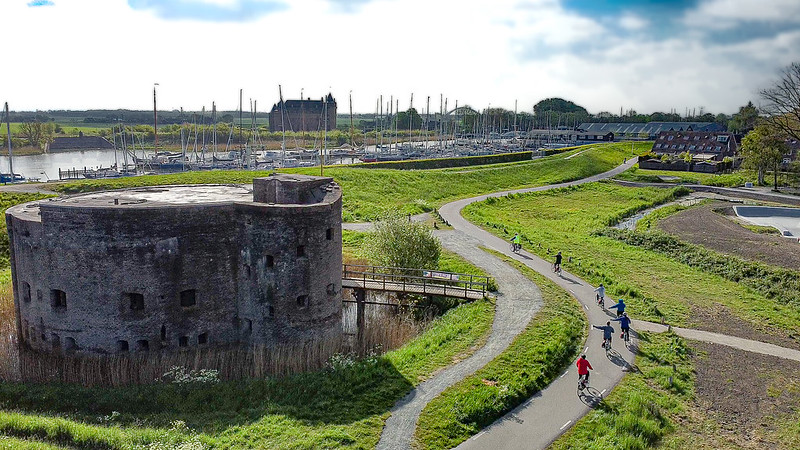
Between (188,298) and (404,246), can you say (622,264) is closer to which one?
(404,246)

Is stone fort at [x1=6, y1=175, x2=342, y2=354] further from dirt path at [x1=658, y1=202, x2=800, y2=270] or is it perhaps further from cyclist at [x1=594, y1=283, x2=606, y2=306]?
dirt path at [x1=658, y1=202, x2=800, y2=270]

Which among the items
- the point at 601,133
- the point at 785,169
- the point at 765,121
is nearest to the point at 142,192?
the point at 765,121

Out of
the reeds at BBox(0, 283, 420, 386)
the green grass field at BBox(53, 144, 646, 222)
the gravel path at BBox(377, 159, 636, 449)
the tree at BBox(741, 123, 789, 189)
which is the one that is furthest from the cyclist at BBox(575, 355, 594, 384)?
the tree at BBox(741, 123, 789, 189)

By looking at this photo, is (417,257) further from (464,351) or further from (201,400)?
(201,400)

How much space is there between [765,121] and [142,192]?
77.4m

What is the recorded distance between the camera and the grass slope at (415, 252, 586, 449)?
57.1 ft

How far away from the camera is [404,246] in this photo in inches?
1288

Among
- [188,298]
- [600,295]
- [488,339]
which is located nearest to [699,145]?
[600,295]

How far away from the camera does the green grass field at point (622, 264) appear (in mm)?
29084

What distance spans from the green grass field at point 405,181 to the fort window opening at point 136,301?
19139 mm

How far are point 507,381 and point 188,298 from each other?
13.4 meters

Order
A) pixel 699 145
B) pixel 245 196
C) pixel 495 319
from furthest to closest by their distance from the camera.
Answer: pixel 699 145, pixel 245 196, pixel 495 319

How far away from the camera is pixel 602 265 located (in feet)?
122

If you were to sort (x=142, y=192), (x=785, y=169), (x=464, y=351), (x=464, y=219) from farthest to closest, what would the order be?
(x=785, y=169) < (x=464, y=219) < (x=142, y=192) < (x=464, y=351)
